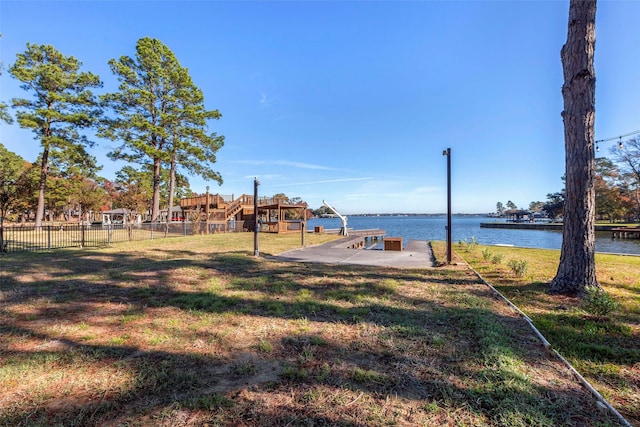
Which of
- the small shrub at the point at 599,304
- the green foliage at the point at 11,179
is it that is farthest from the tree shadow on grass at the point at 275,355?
the green foliage at the point at 11,179

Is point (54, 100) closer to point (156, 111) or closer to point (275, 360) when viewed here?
point (156, 111)

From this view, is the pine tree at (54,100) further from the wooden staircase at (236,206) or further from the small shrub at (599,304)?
the small shrub at (599,304)

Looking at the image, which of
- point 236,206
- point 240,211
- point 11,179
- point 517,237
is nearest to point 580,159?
point 236,206

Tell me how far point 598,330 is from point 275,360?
404 centimetres

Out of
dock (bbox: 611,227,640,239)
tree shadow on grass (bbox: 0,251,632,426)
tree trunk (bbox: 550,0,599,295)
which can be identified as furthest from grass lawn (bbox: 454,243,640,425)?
dock (bbox: 611,227,640,239)

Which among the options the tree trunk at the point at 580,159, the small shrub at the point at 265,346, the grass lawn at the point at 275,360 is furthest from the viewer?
the tree trunk at the point at 580,159

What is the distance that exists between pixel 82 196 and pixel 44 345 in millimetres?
49243

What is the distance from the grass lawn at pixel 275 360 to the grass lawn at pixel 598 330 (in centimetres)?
20

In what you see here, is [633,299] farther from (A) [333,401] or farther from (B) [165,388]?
(B) [165,388]

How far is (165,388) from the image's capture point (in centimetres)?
226

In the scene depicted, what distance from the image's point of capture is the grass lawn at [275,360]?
1.96 metres

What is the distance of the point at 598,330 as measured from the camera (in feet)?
11.8

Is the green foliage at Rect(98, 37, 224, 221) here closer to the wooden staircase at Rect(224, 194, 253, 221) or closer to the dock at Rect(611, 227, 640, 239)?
the wooden staircase at Rect(224, 194, 253, 221)

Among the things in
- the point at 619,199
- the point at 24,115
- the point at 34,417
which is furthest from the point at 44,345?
the point at 619,199
